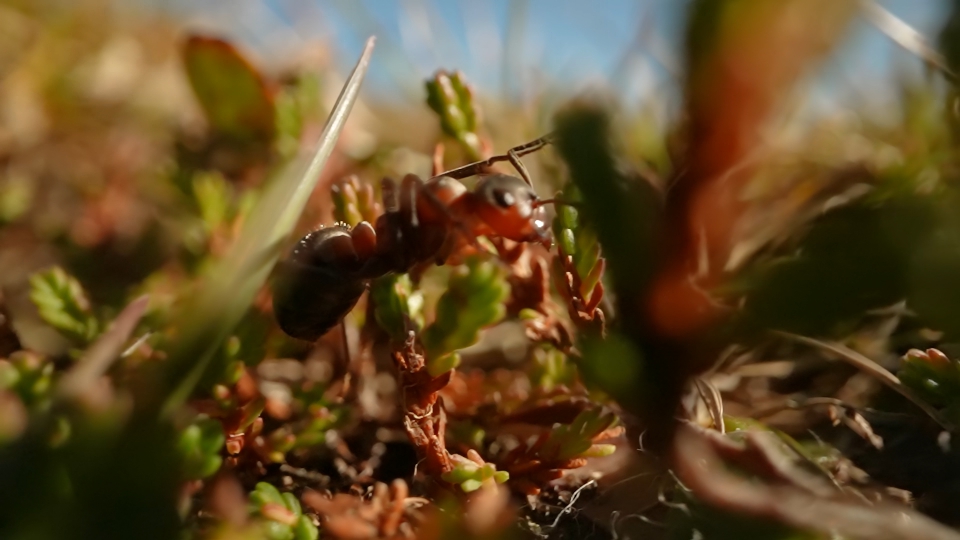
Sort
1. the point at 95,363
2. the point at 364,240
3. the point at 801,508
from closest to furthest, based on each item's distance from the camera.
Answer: the point at 801,508, the point at 95,363, the point at 364,240

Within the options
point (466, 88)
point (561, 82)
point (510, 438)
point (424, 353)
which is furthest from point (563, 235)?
point (561, 82)

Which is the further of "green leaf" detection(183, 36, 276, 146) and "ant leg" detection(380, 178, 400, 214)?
"green leaf" detection(183, 36, 276, 146)

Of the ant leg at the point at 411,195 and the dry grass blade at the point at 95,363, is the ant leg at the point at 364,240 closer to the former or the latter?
the ant leg at the point at 411,195

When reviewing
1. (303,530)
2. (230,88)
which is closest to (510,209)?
(303,530)

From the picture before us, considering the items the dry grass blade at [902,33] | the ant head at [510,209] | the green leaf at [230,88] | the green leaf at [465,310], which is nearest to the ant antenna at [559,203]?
the ant head at [510,209]

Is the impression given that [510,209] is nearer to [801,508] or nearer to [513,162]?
[513,162]

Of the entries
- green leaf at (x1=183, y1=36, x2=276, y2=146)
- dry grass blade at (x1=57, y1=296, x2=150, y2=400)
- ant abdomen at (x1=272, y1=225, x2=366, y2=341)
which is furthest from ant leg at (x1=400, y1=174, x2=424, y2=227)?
green leaf at (x1=183, y1=36, x2=276, y2=146)

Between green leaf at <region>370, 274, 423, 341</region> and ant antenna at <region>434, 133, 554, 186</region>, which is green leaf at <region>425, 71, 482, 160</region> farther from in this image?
green leaf at <region>370, 274, 423, 341</region>
